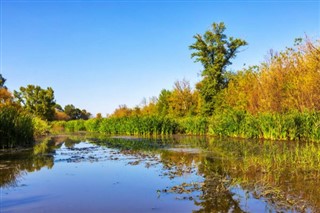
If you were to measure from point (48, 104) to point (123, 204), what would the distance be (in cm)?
5753

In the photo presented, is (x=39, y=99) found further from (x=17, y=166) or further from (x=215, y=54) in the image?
(x=17, y=166)

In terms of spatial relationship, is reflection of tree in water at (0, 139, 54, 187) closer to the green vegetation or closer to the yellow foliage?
the green vegetation

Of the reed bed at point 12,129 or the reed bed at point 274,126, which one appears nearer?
the reed bed at point 12,129

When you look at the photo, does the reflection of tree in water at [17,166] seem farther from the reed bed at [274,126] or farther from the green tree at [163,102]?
the green tree at [163,102]

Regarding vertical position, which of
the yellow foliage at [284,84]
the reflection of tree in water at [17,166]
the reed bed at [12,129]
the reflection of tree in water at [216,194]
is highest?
the yellow foliage at [284,84]

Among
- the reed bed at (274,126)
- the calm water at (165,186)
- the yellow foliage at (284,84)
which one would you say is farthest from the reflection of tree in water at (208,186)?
the yellow foliage at (284,84)

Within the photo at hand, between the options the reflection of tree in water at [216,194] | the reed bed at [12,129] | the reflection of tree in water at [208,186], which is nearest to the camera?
the reflection of tree in water at [216,194]

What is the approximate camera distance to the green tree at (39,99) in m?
58.6

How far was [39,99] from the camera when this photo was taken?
195 feet

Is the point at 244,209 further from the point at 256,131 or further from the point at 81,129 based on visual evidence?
the point at 81,129

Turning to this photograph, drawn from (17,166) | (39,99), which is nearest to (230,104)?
(17,166)

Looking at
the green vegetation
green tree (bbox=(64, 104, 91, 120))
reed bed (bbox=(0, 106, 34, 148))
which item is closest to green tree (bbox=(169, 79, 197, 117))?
the green vegetation

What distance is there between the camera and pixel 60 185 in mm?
7359

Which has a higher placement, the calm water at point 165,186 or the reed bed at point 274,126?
the reed bed at point 274,126
